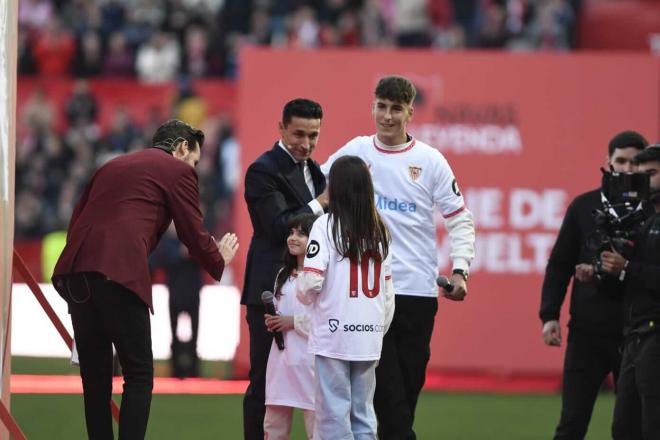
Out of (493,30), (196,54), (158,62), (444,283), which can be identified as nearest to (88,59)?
(158,62)

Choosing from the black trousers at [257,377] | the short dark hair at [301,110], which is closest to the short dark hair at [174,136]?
the short dark hair at [301,110]

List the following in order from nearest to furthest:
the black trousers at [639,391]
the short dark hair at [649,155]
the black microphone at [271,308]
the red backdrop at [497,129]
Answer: the black trousers at [639,391] → the black microphone at [271,308] → the short dark hair at [649,155] → the red backdrop at [497,129]

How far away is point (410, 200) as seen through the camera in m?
7.04

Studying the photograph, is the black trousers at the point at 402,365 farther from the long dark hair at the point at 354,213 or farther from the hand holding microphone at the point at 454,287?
the long dark hair at the point at 354,213

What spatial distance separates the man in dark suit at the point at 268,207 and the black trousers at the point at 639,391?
1.80m

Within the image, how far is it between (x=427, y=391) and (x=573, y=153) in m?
2.75

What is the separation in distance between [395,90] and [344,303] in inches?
48.7

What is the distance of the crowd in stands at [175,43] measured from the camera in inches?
763

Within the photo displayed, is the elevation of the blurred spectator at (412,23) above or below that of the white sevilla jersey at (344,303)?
above

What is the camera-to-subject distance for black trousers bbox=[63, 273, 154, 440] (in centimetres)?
642

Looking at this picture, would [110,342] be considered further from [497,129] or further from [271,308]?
[497,129]

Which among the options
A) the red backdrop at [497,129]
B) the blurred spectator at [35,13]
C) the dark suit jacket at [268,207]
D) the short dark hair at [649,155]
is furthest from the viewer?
the blurred spectator at [35,13]

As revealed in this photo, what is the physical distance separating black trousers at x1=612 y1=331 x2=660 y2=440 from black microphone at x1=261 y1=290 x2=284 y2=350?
1.76 meters

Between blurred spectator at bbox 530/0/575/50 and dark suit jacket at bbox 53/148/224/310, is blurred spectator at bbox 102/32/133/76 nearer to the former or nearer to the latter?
blurred spectator at bbox 530/0/575/50
